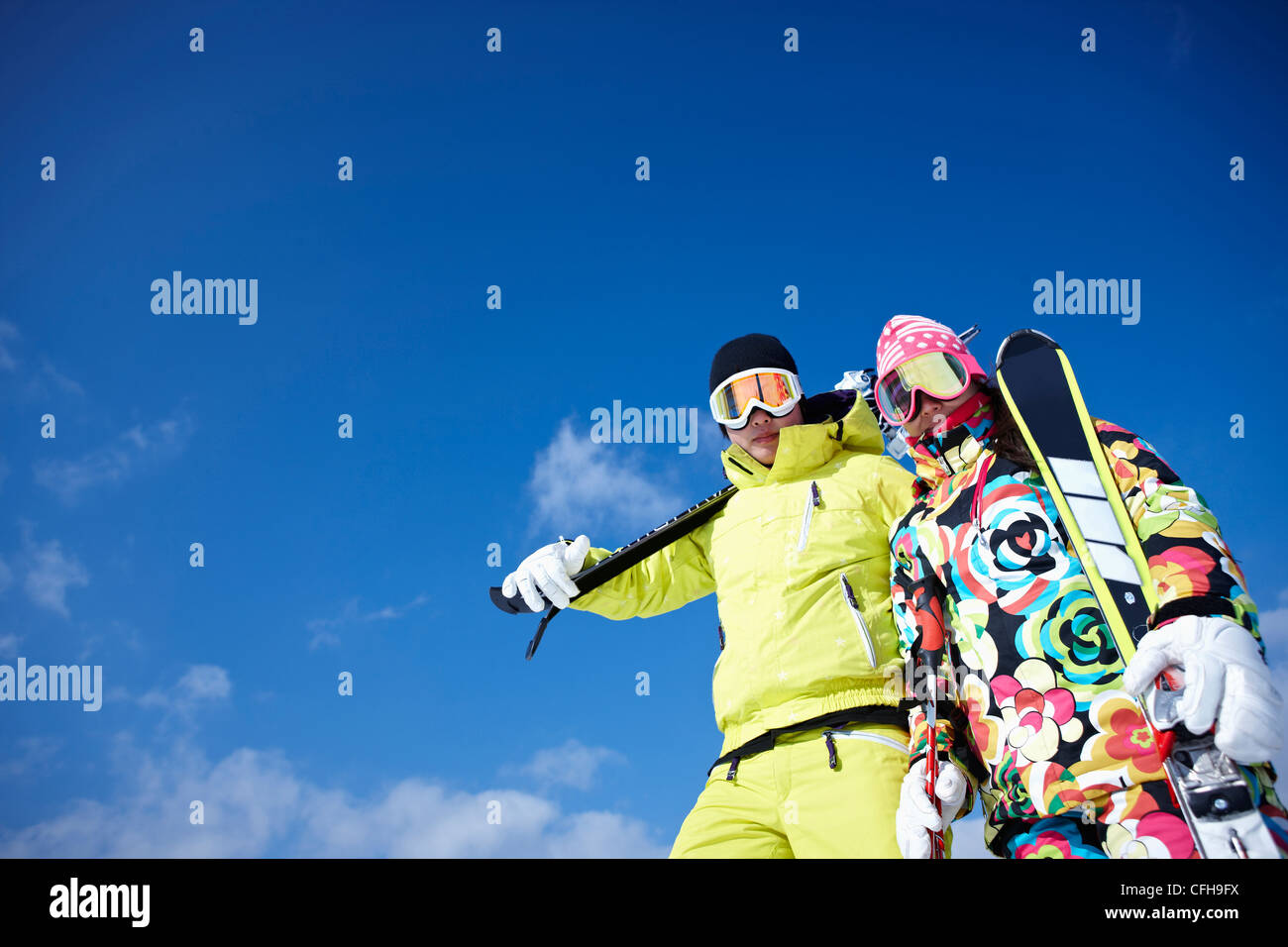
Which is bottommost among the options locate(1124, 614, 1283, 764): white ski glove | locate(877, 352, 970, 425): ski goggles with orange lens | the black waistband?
the black waistband

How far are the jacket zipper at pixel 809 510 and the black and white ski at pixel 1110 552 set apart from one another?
55.9 inches

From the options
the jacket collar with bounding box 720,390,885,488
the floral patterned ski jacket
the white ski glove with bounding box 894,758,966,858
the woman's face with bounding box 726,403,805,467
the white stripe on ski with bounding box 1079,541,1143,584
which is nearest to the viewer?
the floral patterned ski jacket

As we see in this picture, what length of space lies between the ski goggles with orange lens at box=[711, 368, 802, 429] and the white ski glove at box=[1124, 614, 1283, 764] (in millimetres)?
2800

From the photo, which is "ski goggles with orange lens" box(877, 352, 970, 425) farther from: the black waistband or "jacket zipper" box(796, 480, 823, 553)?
the black waistband

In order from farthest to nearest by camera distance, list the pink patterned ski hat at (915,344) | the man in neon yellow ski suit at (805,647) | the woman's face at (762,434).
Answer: the woman's face at (762,434), the man in neon yellow ski suit at (805,647), the pink patterned ski hat at (915,344)

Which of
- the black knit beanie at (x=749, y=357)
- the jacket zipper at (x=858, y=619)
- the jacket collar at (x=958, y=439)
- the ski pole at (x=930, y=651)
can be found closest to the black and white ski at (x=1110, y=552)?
the jacket collar at (x=958, y=439)

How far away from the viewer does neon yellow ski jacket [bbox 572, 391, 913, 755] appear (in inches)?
173

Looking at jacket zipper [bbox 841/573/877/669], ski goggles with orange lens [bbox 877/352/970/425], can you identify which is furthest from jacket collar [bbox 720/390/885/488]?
ski goggles with orange lens [bbox 877/352/970/425]

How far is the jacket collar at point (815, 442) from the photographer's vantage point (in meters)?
5.05

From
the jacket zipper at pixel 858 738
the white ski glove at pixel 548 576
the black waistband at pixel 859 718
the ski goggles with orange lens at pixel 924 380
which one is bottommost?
the jacket zipper at pixel 858 738

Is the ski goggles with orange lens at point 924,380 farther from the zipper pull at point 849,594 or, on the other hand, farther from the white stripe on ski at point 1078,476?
the zipper pull at point 849,594

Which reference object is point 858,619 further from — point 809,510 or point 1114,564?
point 1114,564
